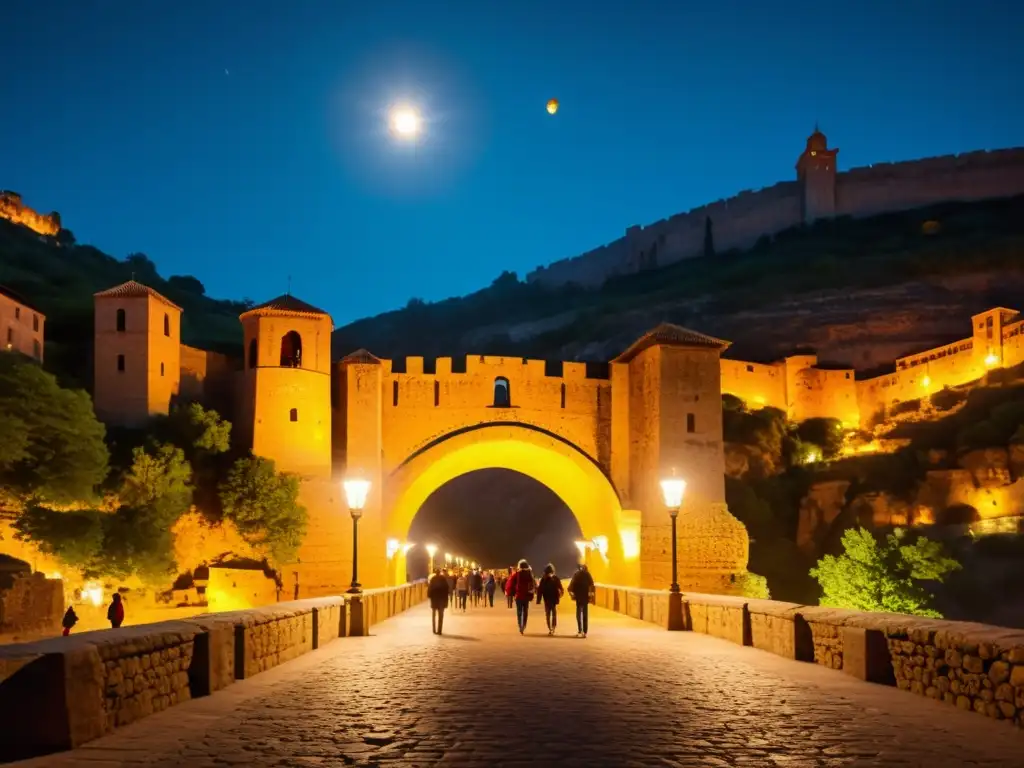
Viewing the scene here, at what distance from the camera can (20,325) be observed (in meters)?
36.1

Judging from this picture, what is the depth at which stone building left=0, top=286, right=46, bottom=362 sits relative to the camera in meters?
35.1

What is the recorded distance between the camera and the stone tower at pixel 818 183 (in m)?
90.5

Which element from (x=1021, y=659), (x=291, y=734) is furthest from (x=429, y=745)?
(x=1021, y=659)

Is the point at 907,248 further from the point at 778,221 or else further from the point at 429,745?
the point at 429,745

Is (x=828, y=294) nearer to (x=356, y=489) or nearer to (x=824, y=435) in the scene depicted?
(x=824, y=435)

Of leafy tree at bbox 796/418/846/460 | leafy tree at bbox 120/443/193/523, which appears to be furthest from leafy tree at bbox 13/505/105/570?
leafy tree at bbox 796/418/846/460

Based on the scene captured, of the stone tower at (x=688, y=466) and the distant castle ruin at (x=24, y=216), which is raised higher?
the distant castle ruin at (x=24, y=216)

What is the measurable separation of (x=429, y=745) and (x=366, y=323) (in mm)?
114077

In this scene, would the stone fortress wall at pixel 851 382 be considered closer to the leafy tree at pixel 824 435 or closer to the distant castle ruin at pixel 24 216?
the leafy tree at pixel 824 435

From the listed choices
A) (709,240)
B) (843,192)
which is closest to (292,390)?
(709,240)

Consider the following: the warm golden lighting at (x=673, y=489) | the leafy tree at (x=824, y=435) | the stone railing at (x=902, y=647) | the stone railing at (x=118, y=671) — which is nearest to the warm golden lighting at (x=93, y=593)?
the warm golden lighting at (x=673, y=489)

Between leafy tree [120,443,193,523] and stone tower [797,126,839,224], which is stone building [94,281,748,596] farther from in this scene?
stone tower [797,126,839,224]

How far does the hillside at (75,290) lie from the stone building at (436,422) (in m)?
6.21

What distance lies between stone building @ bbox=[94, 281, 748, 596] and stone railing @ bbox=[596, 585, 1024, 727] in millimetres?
14456
